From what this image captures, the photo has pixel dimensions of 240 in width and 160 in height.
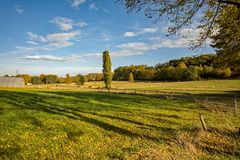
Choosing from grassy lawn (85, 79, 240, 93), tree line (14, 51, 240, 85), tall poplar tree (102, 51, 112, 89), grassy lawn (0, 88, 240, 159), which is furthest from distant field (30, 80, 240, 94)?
grassy lawn (0, 88, 240, 159)

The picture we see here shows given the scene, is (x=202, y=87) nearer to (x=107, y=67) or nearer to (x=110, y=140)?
(x=107, y=67)

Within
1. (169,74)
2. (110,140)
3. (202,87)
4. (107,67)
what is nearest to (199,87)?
(202,87)

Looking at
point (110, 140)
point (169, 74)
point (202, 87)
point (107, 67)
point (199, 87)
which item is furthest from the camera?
point (169, 74)

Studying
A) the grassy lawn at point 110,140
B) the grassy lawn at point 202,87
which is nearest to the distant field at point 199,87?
the grassy lawn at point 202,87

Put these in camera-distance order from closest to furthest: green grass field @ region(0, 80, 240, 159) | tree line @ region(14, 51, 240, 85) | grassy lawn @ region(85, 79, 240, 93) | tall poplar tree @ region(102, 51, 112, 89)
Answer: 1. green grass field @ region(0, 80, 240, 159)
2. grassy lawn @ region(85, 79, 240, 93)
3. tall poplar tree @ region(102, 51, 112, 89)
4. tree line @ region(14, 51, 240, 85)

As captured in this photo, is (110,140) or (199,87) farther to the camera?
(199,87)

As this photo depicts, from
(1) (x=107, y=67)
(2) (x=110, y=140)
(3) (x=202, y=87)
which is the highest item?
(1) (x=107, y=67)

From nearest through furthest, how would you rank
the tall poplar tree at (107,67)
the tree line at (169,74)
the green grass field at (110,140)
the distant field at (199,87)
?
the green grass field at (110,140) < the distant field at (199,87) < the tall poplar tree at (107,67) < the tree line at (169,74)

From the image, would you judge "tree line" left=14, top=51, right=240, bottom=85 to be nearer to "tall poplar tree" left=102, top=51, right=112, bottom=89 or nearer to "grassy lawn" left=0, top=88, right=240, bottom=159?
"tall poplar tree" left=102, top=51, right=112, bottom=89

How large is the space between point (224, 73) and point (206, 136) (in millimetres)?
111186

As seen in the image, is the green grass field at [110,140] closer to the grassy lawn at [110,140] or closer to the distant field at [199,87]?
the grassy lawn at [110,140]

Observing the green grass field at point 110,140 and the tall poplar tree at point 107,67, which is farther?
the tall poplar tree at point 107,67

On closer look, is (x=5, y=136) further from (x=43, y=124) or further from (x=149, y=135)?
(x=149, y=135)

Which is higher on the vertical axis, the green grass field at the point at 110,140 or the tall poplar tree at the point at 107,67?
the tall poplar tree at the point at 107,67
